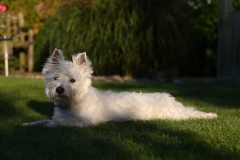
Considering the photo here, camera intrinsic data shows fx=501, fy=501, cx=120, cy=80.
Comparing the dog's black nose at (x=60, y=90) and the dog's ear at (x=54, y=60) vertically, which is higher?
the dog's ear at (x=54, y=60)

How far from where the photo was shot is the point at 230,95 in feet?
33.8

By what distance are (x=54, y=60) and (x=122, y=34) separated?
8330mm

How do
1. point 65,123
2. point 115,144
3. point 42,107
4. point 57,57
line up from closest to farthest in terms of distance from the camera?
point 115,144 → point 65,123 → point 57,57 → point 42,107

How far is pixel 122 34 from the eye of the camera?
1419 centimetres

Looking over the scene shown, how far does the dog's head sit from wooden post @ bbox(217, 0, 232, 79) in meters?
8.34

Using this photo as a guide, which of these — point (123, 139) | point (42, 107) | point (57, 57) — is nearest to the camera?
point (123, 139)

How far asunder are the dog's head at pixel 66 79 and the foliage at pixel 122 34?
8.17m

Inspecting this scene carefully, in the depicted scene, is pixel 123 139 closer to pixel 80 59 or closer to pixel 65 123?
pixel 65 123

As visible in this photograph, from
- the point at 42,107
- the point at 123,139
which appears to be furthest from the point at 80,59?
the point at 42,107

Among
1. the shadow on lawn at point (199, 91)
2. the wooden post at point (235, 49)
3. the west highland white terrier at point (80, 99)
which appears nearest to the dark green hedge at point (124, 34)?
the wooden post at point (235, 49)

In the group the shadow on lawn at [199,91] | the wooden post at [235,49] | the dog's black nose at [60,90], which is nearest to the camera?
the dog's black nose at [60,90]

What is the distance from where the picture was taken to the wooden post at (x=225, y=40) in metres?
13.5

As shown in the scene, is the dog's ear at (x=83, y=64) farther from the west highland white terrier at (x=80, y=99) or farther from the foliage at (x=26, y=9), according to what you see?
the foliage at (x=26, y=9)

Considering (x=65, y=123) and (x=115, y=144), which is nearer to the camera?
(x=115, y=144)
